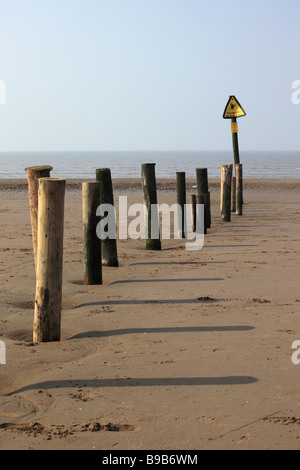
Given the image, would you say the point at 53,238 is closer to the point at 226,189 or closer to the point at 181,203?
the point at 181,203

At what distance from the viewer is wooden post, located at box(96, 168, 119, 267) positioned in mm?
8805

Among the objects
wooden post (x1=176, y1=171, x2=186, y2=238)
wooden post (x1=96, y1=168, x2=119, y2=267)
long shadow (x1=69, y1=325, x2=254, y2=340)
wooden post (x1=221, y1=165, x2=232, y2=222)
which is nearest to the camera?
long shadow (x1=69, y1=325, x2=254, y2=340)

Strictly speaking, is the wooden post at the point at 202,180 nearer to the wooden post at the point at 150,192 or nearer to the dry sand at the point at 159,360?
the wooden post at the point at 150,192

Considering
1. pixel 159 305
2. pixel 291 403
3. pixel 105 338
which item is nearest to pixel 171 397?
pixel 291 403

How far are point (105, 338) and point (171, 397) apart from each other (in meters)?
1.54

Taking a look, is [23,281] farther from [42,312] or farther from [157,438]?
[157,438]

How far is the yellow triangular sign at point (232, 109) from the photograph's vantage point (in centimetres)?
1711

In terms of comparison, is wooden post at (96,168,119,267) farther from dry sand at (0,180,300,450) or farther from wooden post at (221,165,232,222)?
wooden post at (221,165,232,222)

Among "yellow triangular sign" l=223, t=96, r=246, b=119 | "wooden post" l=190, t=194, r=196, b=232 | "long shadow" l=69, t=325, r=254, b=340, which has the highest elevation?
"yellow triangular sign" l=223, t=96, r=246, b=119

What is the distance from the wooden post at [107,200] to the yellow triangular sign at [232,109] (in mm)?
8817

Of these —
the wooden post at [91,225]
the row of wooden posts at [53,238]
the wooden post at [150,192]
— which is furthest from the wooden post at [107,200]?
the wooden post at [150,192]

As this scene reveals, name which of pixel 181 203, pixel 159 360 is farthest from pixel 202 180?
pixel 159 360

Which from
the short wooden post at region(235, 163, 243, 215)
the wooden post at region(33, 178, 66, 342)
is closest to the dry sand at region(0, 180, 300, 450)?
the wooden post at region(33, 178, 66, 342)

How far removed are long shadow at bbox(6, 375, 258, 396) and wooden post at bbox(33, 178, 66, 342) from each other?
0.99 m
